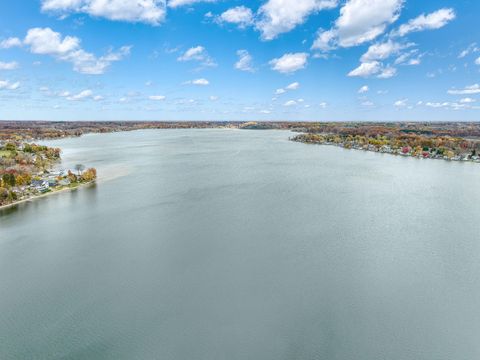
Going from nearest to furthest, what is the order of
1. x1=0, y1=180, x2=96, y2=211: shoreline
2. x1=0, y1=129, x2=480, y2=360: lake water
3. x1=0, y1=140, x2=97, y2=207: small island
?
x1=0, y1=129, x2=480, y2=360: lake water → x1=0, y1=180, x2=96, y2=211: shoreline → x1=0, y1=140, x2=97, y2=207: small island

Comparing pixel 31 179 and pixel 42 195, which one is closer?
pixel 42 195

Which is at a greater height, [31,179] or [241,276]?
[31,179]

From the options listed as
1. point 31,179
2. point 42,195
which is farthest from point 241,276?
point 31,179

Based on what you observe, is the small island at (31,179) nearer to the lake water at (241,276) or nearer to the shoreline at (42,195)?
the shoreline at (42,195)

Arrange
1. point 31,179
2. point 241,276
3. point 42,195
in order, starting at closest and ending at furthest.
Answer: point 241,276, point 42,195, point 31,179

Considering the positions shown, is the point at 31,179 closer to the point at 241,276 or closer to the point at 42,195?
the point at 42,195

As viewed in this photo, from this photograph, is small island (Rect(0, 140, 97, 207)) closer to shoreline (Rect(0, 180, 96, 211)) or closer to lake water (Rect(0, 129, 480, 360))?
shoreline (Rect(0, 180, 96, 211))

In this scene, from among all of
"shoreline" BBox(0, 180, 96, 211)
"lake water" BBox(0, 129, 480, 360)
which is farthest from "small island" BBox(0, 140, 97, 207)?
"lake water" BBox(0, 129, 480, 360)

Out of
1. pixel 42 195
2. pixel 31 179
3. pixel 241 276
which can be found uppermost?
pixel 31 179
